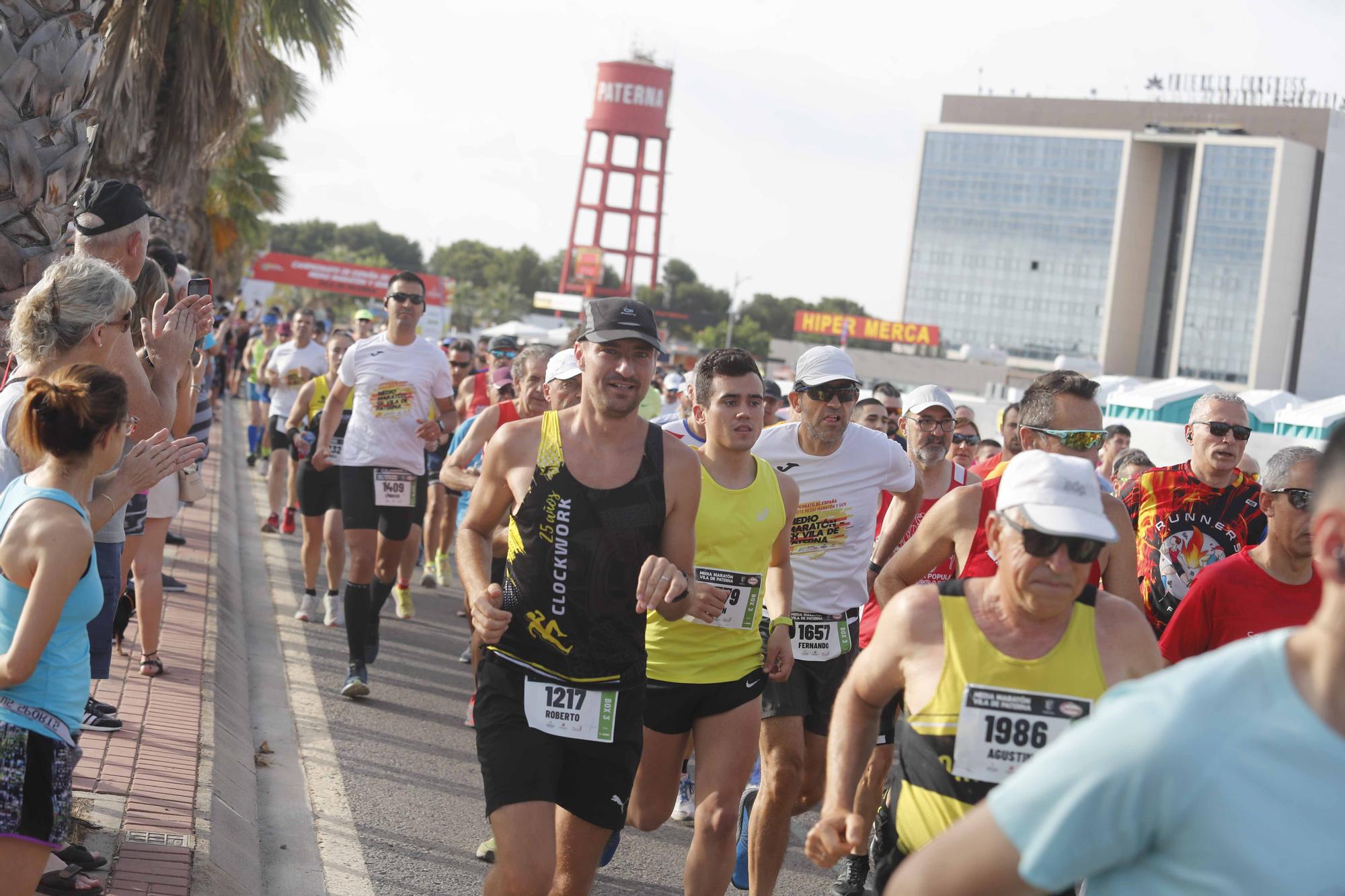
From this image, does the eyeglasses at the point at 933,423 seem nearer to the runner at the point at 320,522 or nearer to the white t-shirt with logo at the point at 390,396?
the white t-shirt with logo at the point at 390,396

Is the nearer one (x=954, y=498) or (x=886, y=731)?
(x=954, y=498)

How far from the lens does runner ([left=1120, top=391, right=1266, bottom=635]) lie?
225 inches

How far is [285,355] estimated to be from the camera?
14.4 m

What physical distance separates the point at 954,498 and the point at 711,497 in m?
0.91

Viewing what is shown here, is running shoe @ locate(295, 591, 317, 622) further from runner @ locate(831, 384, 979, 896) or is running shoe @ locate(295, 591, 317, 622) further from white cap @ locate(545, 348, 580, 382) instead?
runner @ locate(831, 384, 979, 896)

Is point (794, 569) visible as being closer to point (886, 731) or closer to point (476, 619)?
point (886, 731)

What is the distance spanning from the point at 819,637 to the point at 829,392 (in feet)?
3.46

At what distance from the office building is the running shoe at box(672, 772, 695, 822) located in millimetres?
91459

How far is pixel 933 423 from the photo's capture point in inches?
276

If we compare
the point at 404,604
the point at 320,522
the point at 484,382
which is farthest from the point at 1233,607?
the point at 484,382

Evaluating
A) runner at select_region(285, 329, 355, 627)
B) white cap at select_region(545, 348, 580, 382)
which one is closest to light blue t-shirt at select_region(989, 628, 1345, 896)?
white cap at select_region(545, 348, 580, 382)

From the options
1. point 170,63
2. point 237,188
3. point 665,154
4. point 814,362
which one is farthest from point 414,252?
point 814,362

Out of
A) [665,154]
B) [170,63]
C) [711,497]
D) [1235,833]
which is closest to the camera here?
[1235,833]

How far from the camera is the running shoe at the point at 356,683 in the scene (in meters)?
7.65
